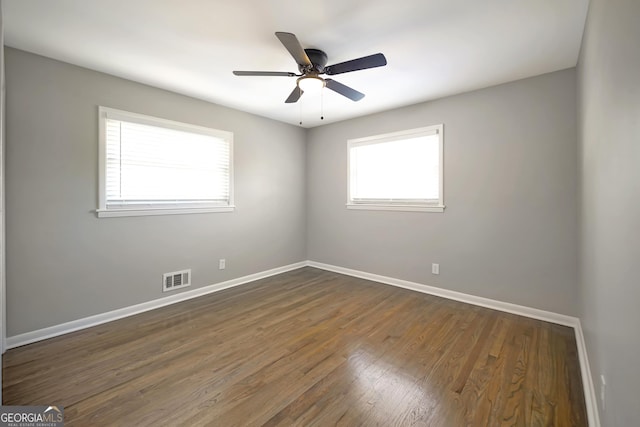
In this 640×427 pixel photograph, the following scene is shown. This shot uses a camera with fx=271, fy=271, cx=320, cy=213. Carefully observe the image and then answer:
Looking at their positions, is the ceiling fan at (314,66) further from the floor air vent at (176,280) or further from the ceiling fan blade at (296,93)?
the floor air vent at (176,280)

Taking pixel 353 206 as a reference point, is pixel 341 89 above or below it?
above

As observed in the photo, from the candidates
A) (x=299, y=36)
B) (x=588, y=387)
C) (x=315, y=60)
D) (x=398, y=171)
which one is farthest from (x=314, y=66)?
(x=588, y=387)

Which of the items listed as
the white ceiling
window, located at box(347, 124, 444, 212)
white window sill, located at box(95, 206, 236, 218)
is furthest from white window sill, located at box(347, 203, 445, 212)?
white window sill, located at box(95, 206, 236, 218)

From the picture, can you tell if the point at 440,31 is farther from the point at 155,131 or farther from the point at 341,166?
the point at 155,131

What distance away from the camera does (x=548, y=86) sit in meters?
2.80

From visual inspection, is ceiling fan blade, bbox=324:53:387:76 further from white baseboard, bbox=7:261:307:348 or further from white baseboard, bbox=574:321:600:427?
white baseboard, bbox=7:261:307:348

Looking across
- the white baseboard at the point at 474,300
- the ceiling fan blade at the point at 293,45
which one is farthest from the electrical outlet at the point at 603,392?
the ceiling fan blade at the point at 293,45

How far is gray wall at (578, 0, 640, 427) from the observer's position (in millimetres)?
938

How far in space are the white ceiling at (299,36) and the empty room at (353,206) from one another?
0.07 ft

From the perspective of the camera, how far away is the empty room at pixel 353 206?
1648mm

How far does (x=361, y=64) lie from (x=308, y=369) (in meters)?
2.38

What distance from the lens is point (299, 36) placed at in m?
2.20

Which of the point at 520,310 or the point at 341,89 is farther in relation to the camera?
the point at 520,310

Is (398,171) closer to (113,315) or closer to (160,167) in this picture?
(160,167)
